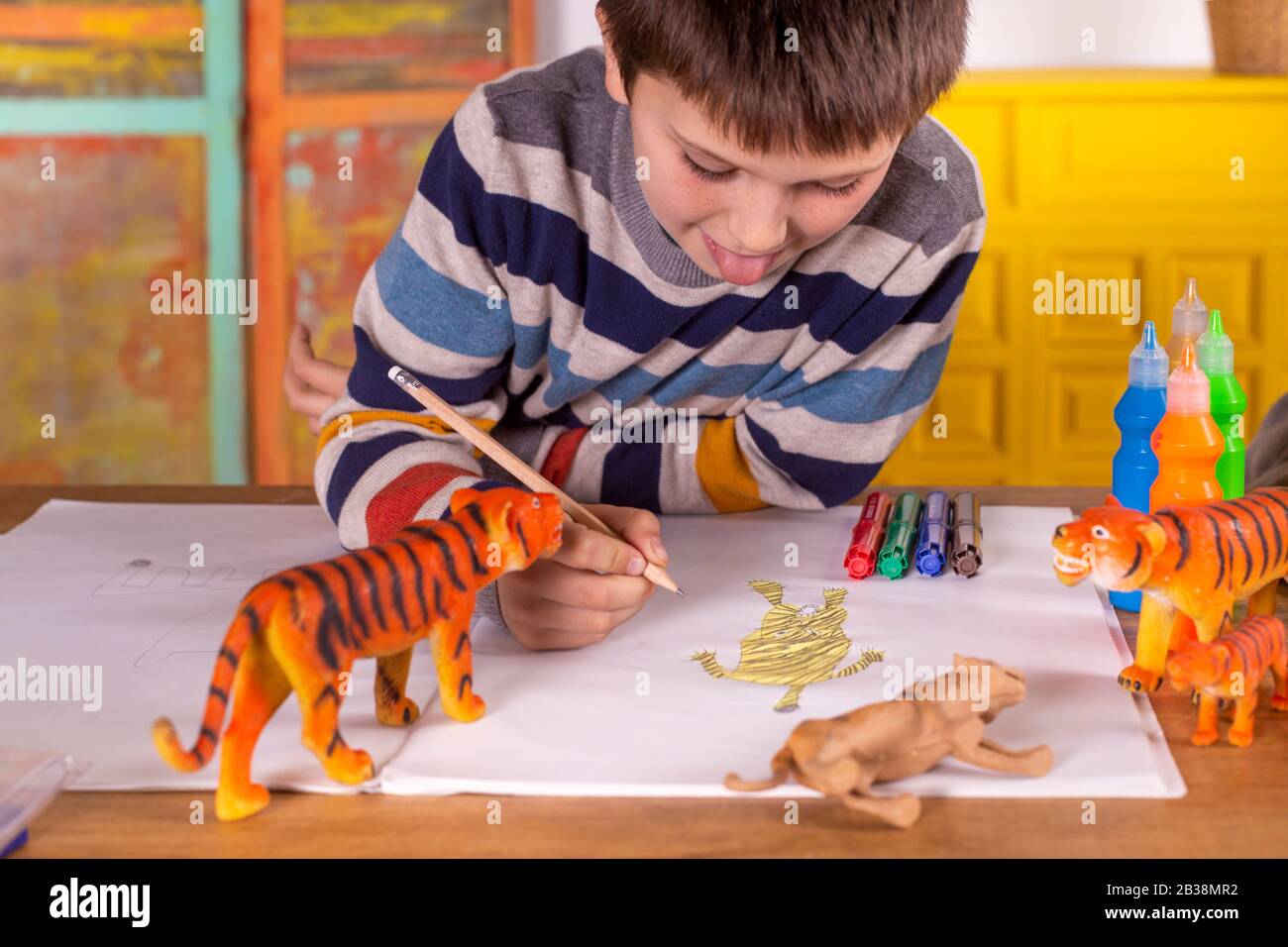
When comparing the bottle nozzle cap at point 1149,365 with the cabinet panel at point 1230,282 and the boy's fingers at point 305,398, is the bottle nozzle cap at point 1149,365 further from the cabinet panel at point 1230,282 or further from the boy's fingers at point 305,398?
the cabinet panel at point 1230,282

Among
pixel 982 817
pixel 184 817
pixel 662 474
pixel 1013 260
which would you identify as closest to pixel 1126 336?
pixel 1013 260

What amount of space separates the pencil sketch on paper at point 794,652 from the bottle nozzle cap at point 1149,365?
8.6 inches

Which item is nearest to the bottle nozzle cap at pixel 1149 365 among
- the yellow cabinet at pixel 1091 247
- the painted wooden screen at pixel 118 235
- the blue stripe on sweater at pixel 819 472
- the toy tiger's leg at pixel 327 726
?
the blue stripe on sweater at pixel 819 472

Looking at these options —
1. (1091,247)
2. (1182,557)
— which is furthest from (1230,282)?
(1182,557)

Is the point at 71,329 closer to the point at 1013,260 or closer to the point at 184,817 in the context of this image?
the point at 1013,260

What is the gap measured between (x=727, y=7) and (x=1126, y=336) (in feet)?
4.40

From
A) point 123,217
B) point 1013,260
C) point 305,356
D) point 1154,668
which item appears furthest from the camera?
point 123,217

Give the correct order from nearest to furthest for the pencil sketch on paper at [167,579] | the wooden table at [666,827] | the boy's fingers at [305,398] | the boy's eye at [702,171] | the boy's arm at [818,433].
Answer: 1. the wooden table at [666,827]
2. the boy's eye at [702,171]
3. the pencil sketch on paper at [167,579]
4. the boy's arm at [818,433]
5. the boy's fingers at [305,398]

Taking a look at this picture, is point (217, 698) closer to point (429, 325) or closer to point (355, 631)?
point (355, 631)

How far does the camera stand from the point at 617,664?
798 mm

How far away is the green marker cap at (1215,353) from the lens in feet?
2.76

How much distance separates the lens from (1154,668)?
73cm

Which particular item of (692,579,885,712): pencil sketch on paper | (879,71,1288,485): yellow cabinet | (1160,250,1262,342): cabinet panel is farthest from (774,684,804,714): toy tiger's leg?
(1160,250,1262,342): cabinet panel

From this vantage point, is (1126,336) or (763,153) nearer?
(763,153)
